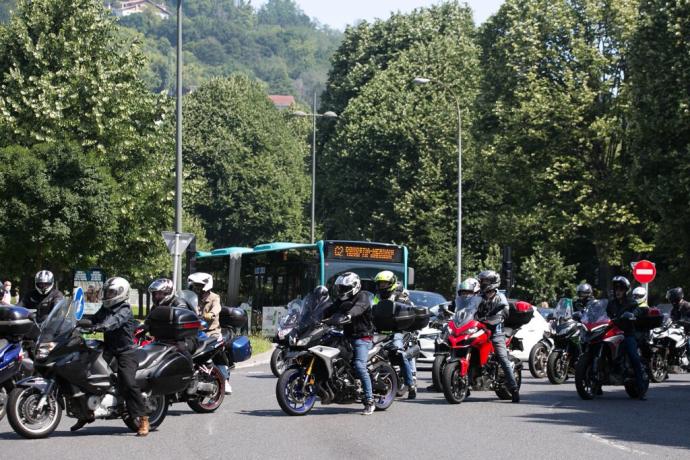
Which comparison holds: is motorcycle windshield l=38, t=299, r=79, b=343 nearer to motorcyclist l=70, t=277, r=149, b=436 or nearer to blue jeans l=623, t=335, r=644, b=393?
motorcyclist l=70, t=277, r=149, b=436

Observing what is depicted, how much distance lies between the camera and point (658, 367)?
2273cm

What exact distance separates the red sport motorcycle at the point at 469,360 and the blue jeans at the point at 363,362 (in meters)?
1.53

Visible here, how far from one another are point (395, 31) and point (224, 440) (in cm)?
5417

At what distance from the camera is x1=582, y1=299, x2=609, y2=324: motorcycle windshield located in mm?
18234

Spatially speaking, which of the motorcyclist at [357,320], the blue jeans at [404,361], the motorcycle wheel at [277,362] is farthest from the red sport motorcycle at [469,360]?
the motorcycle wheel at [277,362]

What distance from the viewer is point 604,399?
719 inches

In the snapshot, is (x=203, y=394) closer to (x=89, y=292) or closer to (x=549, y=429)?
(x=549, y=429)

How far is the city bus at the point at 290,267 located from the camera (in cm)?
3050

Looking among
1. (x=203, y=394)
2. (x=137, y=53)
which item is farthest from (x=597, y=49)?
(x=203, y=394)

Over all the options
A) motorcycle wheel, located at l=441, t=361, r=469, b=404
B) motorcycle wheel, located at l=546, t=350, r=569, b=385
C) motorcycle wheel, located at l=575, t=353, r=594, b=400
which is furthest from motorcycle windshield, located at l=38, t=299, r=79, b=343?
motorcycle wheel, located at l=546, t=350, r=569, b=385

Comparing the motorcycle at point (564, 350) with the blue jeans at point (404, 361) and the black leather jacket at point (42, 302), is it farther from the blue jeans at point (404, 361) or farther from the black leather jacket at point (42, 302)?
the black leather jacket at point (42, 302)

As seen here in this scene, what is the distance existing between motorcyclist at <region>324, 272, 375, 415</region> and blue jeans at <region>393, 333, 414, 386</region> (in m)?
1.52

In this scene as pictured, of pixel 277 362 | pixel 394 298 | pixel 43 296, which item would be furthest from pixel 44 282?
pixel 277 362

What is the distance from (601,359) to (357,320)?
169 inches
